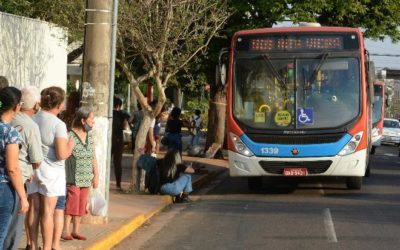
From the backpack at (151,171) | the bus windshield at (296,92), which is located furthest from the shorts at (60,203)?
the bus windshield at (296,92)

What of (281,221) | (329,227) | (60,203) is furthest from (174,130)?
(60,203)

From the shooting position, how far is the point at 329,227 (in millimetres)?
12508

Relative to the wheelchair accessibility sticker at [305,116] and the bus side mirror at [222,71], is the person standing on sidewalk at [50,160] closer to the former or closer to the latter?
the bus side mirror at [222,71]

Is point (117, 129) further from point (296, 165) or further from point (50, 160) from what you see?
point (50, 160)

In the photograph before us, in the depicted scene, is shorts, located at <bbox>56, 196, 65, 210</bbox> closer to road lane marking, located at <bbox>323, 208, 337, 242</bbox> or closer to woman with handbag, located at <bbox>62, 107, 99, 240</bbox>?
woman with handbag, located at <bbox>62, 107, 99, 240</bbox>

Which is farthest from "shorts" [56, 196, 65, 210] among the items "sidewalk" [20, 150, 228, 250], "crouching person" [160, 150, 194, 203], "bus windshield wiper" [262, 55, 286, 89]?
"bus windshield wiper" [262, 55, 286, 89]

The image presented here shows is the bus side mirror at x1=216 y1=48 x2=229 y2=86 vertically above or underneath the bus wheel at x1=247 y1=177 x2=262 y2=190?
above

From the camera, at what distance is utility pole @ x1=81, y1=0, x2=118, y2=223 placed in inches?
464

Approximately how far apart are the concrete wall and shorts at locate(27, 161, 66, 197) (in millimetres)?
7354

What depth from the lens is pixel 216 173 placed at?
2425cm

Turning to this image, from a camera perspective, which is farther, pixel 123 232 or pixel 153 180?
pixel 153 180

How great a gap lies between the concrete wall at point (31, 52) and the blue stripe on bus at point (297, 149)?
179 inches

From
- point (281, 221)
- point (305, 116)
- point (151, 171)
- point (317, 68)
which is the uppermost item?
point (317, 68)

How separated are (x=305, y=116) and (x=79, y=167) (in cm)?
798
